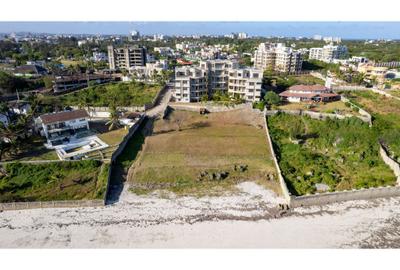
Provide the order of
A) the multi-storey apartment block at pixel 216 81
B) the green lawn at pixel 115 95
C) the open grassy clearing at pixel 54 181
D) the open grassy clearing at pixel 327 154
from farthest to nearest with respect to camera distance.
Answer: the green lawn at pixel 115 95 < the multi-storey apartment block at pixel 216 81 < the open grassy clearing at pixel 327 154 < the open grassy clearing at pixel 54 181

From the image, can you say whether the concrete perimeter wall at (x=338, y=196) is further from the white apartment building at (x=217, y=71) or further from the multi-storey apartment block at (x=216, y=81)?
the white apartment building at (x=217, y=71)

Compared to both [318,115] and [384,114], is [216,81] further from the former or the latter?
[384,114]

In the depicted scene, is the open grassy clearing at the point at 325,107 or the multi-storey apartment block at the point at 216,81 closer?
the open grassy clearing at the point at 325,107

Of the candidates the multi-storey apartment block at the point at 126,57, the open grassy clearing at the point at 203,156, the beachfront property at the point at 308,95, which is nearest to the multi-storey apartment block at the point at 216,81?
the beachfront property at the point at 308,95

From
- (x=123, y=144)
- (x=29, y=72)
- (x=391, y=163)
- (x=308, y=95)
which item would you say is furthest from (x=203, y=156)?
(x=29, y=72)

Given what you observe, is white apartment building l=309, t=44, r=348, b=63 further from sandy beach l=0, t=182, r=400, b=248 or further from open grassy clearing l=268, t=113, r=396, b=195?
sandy beach l=0, t=182, r=400, b=248

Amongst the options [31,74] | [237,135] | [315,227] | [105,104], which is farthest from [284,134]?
[31,74]

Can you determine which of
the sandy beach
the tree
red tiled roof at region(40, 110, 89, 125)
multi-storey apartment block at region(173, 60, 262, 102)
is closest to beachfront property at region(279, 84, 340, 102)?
the tree
